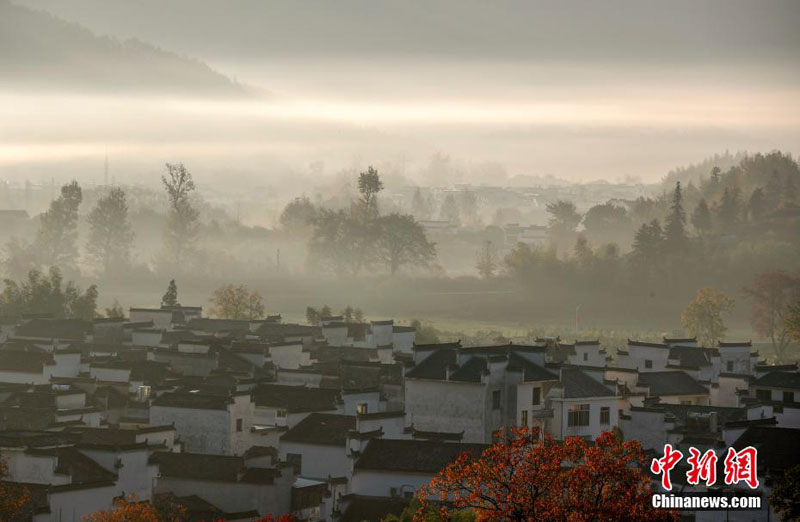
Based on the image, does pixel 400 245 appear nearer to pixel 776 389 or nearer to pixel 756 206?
pixel 756 206

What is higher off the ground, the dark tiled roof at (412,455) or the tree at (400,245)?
the tree at (400,245)

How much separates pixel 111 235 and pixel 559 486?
116 m

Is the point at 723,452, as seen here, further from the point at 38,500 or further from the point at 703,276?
the point at 703,276

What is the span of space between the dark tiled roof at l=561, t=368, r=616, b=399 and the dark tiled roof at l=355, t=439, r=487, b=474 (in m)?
9.76

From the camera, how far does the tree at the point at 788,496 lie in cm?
4062

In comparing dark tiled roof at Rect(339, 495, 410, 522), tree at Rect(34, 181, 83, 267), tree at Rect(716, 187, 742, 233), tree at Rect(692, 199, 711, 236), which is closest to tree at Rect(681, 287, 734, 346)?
tree at Rect(692, 199, 711, 236)

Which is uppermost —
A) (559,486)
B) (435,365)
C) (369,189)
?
(369,189)

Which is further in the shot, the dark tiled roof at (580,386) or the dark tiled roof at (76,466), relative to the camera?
the dark tiled roof at (580,386)

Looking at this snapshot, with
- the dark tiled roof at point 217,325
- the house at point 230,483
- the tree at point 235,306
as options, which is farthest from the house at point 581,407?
the tree at point 235,306

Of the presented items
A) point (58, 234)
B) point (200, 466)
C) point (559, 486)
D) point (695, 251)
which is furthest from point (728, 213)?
point (559, 486)

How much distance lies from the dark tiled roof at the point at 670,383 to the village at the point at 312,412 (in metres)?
0.09

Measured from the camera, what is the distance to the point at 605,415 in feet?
196

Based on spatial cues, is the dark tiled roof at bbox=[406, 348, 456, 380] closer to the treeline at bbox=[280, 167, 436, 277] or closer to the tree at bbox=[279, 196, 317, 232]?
the treeline at bbox=[280, 167, 436, 277]

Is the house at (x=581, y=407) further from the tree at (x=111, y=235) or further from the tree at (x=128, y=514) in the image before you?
the tree at (x=111, y=235)
